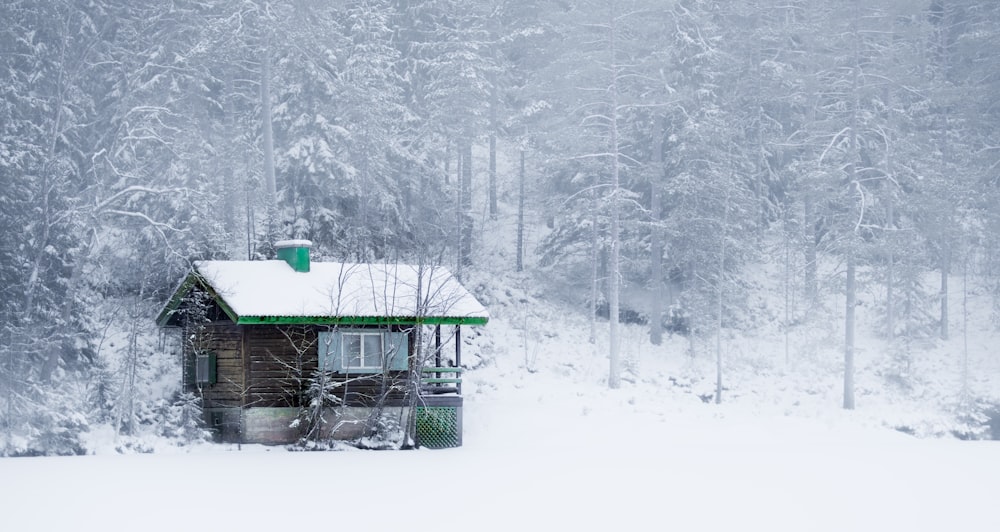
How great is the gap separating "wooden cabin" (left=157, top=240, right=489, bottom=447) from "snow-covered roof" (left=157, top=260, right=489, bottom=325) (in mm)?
31

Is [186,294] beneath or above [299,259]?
beneath

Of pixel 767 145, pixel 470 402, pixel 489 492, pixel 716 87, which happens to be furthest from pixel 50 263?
pixel 767 145

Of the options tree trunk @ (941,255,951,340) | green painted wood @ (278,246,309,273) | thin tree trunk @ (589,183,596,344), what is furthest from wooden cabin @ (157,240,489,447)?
tree trunk @ (941,255,951,340)

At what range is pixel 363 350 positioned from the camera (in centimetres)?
2366

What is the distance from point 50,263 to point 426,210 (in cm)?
1827

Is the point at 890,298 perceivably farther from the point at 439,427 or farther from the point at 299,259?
the point at 299,259

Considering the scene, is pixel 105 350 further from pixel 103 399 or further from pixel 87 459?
pixel 87 459

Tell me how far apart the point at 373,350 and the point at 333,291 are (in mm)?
1930

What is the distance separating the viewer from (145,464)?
20453mm

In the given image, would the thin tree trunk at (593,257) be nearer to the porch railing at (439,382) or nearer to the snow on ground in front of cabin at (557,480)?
the snow on ground in front of cabin at (557,480)

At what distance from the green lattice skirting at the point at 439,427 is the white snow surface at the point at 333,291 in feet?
8.54

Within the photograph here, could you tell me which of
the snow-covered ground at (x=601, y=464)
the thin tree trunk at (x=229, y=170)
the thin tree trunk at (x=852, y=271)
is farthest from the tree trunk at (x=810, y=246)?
the thin tree trunk at (x=229, y=170)

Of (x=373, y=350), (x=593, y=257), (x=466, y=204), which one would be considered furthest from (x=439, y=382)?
(x=466, y=204)

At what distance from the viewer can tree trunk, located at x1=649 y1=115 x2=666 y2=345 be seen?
36.5 m
